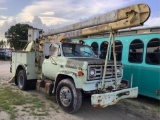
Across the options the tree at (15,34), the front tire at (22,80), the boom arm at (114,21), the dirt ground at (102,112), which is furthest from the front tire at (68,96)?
the tree at (15,34)

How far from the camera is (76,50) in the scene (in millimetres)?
7898

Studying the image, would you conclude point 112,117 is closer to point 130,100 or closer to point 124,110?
point 124,110

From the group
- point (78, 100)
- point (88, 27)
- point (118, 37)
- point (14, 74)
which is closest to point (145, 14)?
point (88, 27)

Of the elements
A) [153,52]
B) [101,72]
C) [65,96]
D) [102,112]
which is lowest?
[102,112]

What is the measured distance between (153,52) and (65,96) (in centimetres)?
359

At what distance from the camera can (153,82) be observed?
25.8 ft

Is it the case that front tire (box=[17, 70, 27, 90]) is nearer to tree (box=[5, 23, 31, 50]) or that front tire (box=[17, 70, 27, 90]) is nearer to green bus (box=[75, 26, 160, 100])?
green bus (box=[75, 26, 160, 100])

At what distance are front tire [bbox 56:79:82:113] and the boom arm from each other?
1.85 m

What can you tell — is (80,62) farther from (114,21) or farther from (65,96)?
(114,21)

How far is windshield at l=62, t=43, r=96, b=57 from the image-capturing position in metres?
7.57

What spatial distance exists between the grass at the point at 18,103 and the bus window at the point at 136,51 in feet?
13.0

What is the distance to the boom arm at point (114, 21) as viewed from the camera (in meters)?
5.70

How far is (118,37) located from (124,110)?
11.3 ft

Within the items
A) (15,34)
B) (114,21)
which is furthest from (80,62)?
(15,34)
